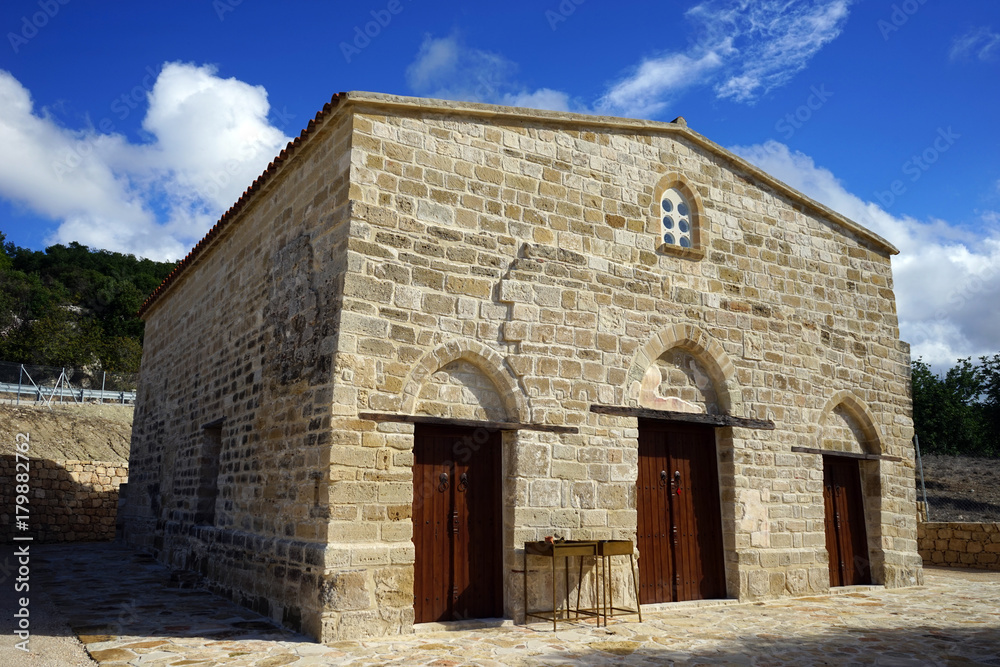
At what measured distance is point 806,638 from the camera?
610 cm

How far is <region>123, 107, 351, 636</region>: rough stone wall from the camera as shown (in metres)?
6.31

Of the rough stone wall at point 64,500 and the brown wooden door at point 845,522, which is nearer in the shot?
the brown wooden door at point 845,522

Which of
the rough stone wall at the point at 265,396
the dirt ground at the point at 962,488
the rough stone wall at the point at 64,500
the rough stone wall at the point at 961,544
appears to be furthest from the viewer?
the dirt ground at the point at 962,488

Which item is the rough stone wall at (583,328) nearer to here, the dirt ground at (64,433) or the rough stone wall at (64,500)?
the rough stone wall at (64,500)

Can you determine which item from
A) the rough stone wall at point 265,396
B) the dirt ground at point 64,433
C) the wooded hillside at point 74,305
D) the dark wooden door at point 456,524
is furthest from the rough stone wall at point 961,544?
the wooded hillside at point 74,305

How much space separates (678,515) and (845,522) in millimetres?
3182

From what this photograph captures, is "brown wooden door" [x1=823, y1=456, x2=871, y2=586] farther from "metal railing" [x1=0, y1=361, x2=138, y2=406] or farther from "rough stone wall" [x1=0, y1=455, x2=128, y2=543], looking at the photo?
"metal railing" [x1=0, y1=361, x2=138, y2=406]

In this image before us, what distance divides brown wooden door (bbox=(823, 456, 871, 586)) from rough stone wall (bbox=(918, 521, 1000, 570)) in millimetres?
4407

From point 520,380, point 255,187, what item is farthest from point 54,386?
point 520,380

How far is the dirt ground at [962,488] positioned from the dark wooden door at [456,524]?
1733cm

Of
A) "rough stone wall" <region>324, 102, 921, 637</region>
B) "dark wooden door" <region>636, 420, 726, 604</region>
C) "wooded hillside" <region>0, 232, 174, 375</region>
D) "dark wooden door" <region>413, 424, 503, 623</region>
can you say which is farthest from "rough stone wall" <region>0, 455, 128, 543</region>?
"wooded hillside" <region>0, 232, 174, 375</region>

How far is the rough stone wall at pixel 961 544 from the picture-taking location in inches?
481

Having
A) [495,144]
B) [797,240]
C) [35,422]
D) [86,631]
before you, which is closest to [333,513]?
[86,631]

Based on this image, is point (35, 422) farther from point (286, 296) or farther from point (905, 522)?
point (905, 522)
